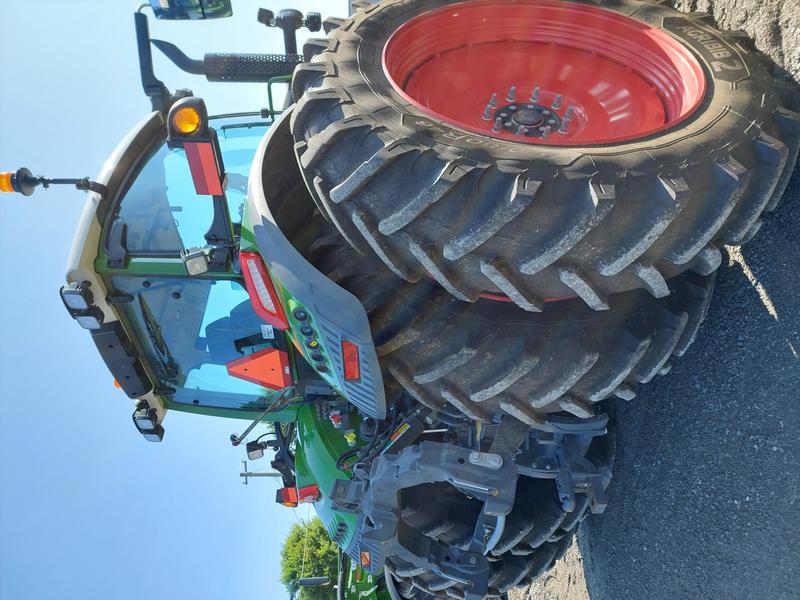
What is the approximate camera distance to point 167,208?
291 cm

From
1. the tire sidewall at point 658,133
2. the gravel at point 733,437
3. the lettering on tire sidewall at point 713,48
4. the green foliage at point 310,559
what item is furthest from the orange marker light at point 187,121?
the green foliage at point 310,559

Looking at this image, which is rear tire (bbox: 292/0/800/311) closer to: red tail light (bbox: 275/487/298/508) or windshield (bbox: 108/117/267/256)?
windshield (bbox: 108/117/267/256)

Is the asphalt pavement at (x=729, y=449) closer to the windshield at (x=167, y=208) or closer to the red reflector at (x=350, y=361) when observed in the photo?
the red reflector at (x=350, y=361)

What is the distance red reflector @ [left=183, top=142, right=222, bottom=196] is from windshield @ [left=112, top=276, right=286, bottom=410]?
50 cm

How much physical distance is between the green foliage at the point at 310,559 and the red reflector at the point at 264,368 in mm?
9101

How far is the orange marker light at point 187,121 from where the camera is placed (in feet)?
7.46

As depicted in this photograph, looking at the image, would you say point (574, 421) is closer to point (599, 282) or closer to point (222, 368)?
point (599, 282)

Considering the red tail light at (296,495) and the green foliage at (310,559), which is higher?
the red tail light at (296,495)

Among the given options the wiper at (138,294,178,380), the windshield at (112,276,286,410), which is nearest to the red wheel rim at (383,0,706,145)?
the windshield at (112,276,286,410)

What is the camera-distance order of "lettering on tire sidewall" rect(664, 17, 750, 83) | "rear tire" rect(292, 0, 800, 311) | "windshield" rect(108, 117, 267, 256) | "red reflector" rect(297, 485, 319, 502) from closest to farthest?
"rear tire" rect(292, 0, 800, 311) → "lettering on tire sidewall" rect(664, 17, 750, 83) → "windshield" rect(108, 117, 267, 256) → "red reflector" rect(297, 485, 319, 502)

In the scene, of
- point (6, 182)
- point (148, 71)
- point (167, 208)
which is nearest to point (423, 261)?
point (167, 208)

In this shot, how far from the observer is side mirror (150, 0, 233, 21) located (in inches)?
Answer: 113

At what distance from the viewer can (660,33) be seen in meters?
2.43

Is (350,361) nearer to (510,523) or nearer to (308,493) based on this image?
(510,523)
